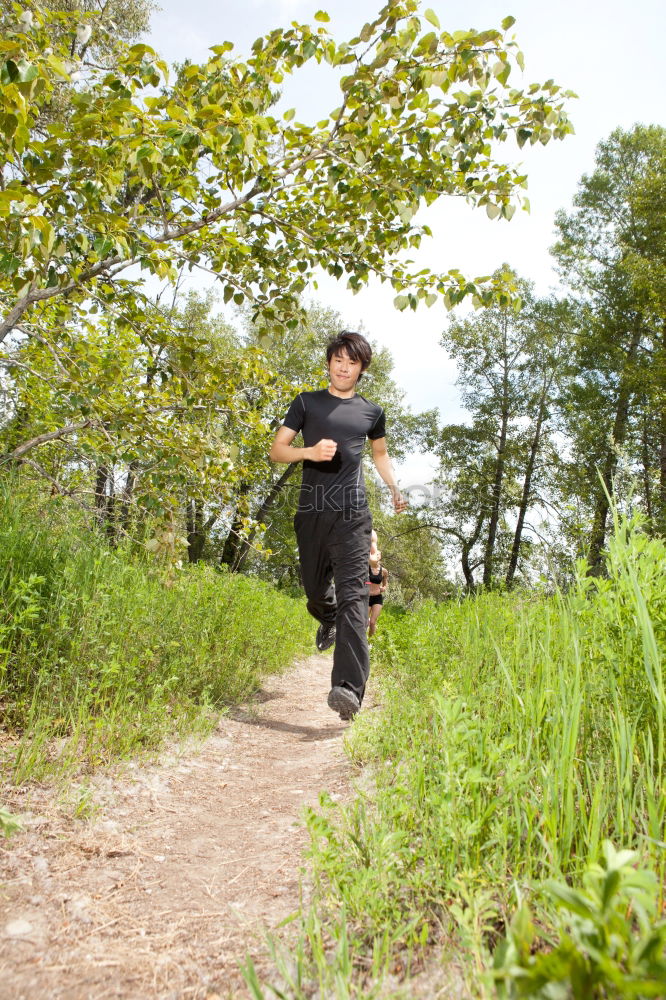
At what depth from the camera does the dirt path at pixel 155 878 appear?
161 cm

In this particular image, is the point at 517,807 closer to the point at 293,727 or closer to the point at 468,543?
the point at 293,727

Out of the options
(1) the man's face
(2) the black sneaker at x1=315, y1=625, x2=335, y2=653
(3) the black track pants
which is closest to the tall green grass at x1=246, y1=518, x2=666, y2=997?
(3) the black track pants

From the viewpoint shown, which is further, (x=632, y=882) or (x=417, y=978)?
(x=417, y=978)

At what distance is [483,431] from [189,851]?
28931 millimetres

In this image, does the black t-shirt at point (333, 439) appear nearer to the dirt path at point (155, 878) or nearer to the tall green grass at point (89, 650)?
the tall green grass at point (89, 650)

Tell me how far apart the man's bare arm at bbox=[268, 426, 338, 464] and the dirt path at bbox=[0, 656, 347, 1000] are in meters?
1.96

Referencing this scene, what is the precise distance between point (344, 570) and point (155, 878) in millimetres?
2620

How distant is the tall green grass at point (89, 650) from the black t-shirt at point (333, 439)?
1.19 metres

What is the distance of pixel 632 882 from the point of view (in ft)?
2.94

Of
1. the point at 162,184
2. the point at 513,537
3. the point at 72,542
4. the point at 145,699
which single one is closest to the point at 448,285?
the point at 162,184

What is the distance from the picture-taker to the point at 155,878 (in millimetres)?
2203

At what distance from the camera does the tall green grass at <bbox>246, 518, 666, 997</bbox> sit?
5.08ft

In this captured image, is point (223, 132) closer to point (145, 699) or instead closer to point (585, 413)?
point (145, 699)

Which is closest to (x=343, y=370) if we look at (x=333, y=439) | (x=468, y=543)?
(x=333, y=439)
